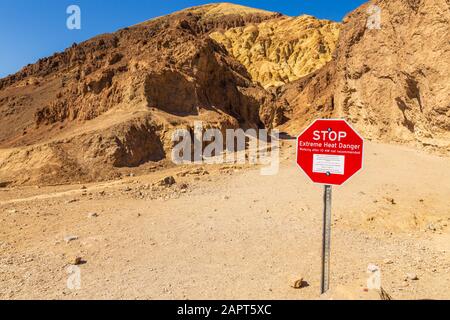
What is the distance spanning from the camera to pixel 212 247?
6.45m

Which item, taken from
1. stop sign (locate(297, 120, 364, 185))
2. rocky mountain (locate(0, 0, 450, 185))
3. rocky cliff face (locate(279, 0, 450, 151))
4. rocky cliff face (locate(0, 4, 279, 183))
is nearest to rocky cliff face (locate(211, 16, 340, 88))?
rocky mountain (locate(0, 0, 450, 185))

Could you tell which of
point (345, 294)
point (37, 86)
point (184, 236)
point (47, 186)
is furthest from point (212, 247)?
point (37, 86)

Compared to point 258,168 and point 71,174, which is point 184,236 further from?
point 71,174

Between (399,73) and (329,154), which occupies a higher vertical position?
(399,73)

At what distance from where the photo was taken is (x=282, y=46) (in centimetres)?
6150

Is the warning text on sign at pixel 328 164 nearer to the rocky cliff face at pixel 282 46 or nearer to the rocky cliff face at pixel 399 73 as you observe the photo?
the rocky cliff face at pixel 399 73

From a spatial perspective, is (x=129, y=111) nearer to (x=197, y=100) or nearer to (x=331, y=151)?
(x=197, y=100)

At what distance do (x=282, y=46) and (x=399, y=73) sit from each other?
46.6 metres

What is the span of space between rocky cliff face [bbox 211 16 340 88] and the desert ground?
43461 millimetres

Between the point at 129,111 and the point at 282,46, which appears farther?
the point at 282,46

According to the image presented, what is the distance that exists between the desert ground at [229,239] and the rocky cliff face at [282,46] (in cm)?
4346

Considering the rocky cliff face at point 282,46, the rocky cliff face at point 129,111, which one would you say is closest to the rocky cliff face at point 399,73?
the rocky cliff face at point 129,111

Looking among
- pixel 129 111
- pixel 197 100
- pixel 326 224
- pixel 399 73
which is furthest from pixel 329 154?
pixel 197 100

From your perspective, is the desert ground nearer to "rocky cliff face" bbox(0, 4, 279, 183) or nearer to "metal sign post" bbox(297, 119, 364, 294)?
"metal sign post" bbox(297, 119, 364, 294)
